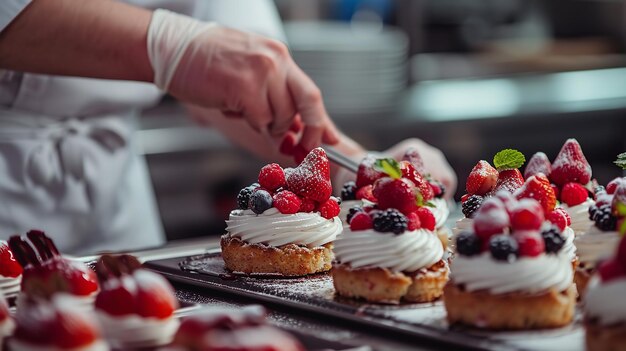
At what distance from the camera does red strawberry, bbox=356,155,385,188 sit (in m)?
2.71

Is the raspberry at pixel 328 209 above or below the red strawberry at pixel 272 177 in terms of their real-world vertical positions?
below

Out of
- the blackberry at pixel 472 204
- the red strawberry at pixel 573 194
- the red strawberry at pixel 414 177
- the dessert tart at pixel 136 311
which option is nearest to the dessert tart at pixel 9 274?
the dessert tart at pixel 136 311

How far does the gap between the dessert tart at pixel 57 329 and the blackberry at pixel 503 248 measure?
760 millimetres

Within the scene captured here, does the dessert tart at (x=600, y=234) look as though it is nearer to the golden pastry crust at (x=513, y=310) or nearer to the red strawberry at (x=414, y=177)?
the golden pastry crust at (x=513, y=310)

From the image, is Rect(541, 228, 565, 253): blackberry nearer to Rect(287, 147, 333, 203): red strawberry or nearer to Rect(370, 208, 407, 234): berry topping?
Rect(370, 208, 407, 234): berry topping

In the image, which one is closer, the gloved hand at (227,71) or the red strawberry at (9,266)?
the red strawberry at (9,266)

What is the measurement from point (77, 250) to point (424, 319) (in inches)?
65.4

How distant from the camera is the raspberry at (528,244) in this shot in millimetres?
1894

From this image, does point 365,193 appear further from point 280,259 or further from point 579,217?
point 579,217

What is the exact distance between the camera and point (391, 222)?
2.16 metres

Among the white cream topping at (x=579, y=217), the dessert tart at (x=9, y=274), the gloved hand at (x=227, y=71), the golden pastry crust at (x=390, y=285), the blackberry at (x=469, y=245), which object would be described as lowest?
the golden pastry crust at (x=390, y=285)

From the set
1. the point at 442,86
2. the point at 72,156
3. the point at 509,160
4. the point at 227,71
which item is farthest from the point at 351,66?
the point at 509,160

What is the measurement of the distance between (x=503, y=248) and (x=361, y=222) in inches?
16.3

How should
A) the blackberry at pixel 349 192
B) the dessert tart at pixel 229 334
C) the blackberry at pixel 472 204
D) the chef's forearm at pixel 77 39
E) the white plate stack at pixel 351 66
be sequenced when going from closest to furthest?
the dessert tart at pixel 229 334 → the blackberry at pixel 472 204 → the chef's forearm at pixel 77 39 → the blackberry at pixel 349 192 → the white plate stack at pixel 351 66
